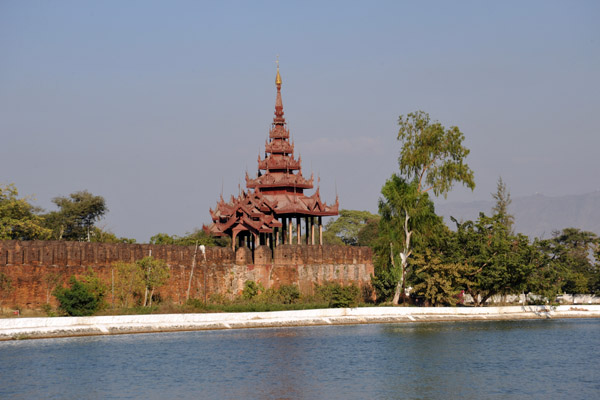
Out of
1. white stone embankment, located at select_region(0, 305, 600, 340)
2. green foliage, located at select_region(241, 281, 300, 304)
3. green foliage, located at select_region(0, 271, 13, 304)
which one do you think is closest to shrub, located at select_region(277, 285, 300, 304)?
green foliage, located at select_region(241, 281, 300, 304)

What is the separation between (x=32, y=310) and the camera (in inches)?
1941

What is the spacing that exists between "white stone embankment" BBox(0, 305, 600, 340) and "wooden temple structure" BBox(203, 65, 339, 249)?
9503 millimetres

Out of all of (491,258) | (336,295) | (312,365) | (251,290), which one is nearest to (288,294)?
(251,290)

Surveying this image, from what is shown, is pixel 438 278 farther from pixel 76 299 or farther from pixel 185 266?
pixel 76 299

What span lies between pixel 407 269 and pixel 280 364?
32266mm

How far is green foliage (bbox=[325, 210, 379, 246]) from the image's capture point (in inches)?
5133

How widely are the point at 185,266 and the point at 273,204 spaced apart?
10.7 m

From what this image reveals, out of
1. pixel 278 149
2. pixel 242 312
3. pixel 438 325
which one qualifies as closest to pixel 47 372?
pixel 242 312

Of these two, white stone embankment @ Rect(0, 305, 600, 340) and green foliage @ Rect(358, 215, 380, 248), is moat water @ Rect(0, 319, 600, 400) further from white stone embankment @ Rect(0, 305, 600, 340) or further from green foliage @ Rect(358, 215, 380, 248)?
green foliage @ Rect(358, 215, 380, 248)

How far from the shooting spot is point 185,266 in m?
58.0

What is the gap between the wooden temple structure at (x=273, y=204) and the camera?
63.0 meters

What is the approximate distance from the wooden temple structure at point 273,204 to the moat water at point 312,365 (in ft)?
40.3

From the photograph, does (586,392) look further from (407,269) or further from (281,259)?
(407,269)

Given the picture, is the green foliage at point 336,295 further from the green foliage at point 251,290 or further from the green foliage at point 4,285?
the green foliage at point 4,285
